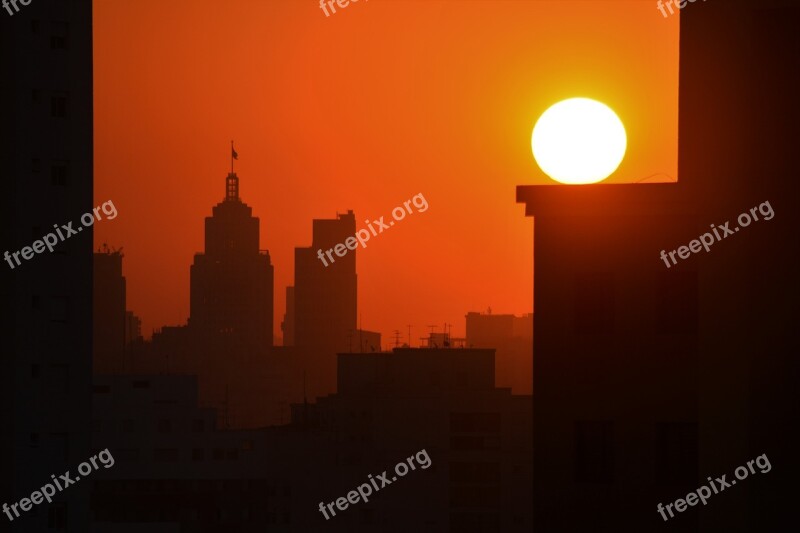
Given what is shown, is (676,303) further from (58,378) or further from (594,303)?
(58,378)

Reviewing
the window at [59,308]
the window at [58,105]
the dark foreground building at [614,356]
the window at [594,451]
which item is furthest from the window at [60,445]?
the window at [594,451]

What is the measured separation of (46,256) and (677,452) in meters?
18.2

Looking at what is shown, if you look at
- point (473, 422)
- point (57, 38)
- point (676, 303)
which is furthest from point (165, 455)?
point (676, 303)

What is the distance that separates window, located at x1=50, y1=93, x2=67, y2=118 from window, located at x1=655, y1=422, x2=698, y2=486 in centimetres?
1931

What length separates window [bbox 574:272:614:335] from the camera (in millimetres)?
17859

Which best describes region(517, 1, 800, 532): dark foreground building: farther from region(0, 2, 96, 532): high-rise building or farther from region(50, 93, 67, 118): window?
region(50, 93, 67, 118): window

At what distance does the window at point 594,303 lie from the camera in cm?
1786

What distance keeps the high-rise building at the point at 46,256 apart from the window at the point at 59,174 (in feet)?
0.08

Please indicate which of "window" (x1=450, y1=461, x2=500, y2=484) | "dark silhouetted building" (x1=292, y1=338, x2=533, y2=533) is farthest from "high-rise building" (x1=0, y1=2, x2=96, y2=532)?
"window" (x1=450, y1=461, x2=500, y2=484)

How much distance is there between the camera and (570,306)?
59.2ft

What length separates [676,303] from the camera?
57.6 feet

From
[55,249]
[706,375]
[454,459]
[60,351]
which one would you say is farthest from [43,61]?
[454,459]

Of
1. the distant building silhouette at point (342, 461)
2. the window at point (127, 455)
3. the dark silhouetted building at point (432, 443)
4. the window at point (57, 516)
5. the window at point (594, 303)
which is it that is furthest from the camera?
the window at point (127, 455)

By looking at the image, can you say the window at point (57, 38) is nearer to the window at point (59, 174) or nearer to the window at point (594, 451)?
the window at point (59, 174)
